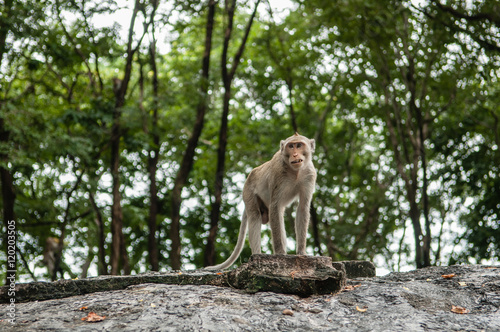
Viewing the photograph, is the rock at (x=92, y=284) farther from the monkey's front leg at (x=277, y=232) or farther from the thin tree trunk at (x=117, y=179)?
the thin tree trunk at (x=117, y=179)

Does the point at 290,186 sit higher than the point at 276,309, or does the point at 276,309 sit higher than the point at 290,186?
the point at 290,186

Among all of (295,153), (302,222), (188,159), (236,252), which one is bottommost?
(236,252)

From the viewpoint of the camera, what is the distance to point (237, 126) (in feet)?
55.9

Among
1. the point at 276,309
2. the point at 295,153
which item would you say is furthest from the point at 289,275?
the point at 295,153

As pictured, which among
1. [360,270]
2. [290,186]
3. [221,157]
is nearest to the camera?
[290,186]

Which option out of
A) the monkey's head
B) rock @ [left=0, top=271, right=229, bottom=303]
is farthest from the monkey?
rock @ [left=0, top=271, right=229, bottom=303]

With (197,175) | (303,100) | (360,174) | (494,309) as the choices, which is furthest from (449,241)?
(494,309)

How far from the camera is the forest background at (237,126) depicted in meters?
11.5

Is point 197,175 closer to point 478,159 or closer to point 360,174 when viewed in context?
point 360,174

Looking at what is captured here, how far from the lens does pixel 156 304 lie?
5.02m

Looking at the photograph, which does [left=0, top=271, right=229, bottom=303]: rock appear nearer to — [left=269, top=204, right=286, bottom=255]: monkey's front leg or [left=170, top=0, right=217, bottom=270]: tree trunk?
[left=269, top=204, right=286, bottom=255]: monkey's front leg

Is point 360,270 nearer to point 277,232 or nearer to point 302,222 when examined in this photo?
point 302,222

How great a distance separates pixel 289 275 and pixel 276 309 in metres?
0.63

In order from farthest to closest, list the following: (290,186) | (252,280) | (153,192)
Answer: (153,192)
(290,186)
(252,280)
